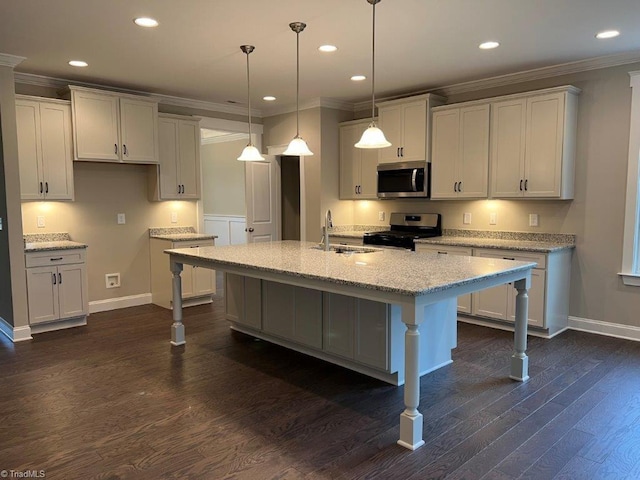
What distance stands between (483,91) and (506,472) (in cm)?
409

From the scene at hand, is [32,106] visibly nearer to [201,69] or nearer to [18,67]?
[18,67]

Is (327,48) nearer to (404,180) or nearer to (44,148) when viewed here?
(404,180)

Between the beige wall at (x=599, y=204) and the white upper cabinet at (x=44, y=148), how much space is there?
487 cm

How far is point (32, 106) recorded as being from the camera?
15.3 feet

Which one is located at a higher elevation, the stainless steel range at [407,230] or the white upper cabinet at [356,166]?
the white upper cabinet at [356,166]

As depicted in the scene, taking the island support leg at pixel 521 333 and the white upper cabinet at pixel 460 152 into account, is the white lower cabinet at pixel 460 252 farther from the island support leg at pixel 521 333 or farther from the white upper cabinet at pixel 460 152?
the island support leg at pixel 521 333

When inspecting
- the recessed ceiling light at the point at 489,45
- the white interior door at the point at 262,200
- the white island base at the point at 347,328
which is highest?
the recessed ceiling light at the point at 489,45

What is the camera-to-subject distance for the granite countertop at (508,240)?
14.4 ft

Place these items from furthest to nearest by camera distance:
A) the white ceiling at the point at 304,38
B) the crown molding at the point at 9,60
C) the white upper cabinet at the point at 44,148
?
the white upper cabinet at the point at 44,148 → the crown molding at the point at 9,60 → the white ceiling at the point at 304,38

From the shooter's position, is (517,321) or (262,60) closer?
(517,321)

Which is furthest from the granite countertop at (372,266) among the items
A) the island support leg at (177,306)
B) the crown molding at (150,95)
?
the crown molding at (150,95)

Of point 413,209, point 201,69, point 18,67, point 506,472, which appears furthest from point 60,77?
point 506,472

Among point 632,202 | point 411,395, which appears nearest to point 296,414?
point 411,395

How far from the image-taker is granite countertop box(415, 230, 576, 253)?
4398mm
